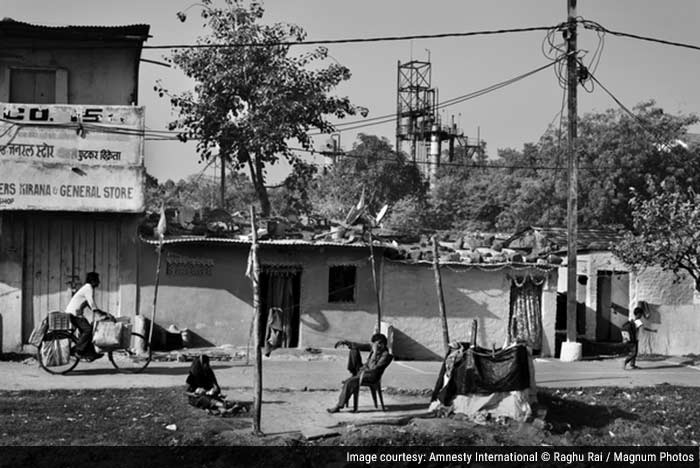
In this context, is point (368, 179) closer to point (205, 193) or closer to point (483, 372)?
point (205, 193)

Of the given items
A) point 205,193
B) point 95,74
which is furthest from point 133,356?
point 205,193

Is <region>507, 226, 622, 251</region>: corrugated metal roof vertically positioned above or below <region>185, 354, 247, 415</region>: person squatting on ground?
above

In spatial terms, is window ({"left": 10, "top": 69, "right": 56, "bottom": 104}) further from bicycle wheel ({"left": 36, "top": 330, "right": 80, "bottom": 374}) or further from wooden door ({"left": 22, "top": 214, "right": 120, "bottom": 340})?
bicycle wheel ({"left": 36, "top": 330, "right": 80, "bottom": 374})

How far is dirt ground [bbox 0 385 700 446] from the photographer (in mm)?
10672

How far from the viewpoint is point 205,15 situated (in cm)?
A: 2312

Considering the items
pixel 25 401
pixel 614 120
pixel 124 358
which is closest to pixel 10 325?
pixel 124 358

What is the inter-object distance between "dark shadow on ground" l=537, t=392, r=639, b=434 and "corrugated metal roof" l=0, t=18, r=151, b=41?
1158 cm

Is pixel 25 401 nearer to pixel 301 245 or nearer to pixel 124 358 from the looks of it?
pixel 124 358

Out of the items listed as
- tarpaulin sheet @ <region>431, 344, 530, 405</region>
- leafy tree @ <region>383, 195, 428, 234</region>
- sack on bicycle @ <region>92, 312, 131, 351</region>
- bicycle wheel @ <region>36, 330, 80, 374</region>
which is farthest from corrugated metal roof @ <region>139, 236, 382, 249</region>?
leafy tree @ <region>383, 195, 428, 234</region>

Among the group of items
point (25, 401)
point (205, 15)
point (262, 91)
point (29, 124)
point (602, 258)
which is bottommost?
point (25, 401)

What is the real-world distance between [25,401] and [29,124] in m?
7.35

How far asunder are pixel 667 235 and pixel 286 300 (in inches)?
363

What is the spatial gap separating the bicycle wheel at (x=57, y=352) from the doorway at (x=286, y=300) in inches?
231

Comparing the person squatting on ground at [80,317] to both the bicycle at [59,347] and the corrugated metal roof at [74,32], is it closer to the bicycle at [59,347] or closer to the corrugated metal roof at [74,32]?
the bicycle at [59,347]
